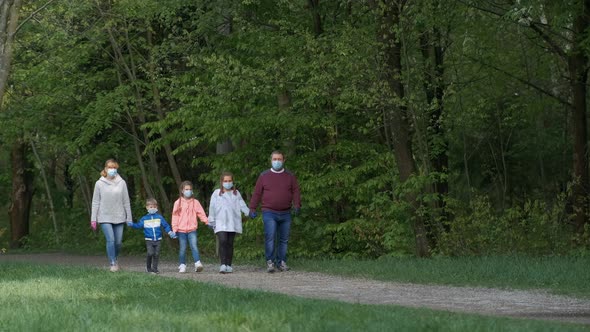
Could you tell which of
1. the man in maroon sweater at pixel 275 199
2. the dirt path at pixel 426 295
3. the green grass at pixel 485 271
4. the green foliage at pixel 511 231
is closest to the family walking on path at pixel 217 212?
the man in maroon sweater at pixel 275 199

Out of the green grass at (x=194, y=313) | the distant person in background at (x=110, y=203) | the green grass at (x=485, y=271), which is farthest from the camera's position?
the distant person in background at (x=110, y=203)

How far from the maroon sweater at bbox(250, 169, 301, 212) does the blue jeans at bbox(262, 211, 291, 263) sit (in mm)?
115

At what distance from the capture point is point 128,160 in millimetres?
36250

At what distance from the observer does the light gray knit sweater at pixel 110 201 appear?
19875 mm

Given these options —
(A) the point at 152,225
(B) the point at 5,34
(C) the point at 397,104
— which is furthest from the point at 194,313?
(C) the point at 397,104

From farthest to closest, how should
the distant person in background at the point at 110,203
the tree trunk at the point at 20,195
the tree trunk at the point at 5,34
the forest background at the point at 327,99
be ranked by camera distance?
the tree trunk at the point at 20,195, the forest background at the point at 327,99, the tree trunk at the point at 5,34, the distant person in background at the point at 110,203

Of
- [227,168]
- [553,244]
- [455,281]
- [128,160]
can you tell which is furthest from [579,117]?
[128,160]

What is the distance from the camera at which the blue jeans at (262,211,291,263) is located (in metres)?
20.2

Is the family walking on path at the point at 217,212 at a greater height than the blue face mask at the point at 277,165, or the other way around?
the blue face mask at the point at 277,165

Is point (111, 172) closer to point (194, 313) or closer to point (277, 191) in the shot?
point (277, 191)

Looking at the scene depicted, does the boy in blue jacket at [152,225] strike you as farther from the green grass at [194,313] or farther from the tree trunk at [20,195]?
the tree trunk at [20,195]

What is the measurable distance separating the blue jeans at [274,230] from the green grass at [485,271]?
73 cm

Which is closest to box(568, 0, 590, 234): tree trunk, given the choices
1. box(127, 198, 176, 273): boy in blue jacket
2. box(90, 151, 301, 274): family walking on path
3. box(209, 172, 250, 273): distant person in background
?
box(90, 151, 301, 274): family walking on path

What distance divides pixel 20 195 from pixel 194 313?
35293 millimetres
